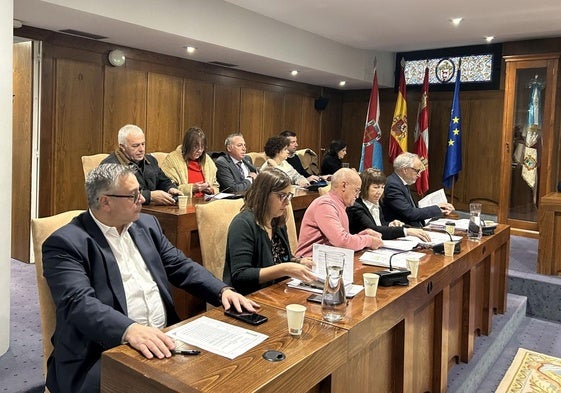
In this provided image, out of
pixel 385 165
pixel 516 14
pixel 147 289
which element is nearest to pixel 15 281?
pixel 147 289

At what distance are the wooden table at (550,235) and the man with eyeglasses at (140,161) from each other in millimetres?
2860

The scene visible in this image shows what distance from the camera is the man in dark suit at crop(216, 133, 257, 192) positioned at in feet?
14.7

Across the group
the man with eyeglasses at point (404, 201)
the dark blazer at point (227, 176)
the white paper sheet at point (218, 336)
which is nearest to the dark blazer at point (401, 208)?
the man with eyeglasses at point (404, 201)

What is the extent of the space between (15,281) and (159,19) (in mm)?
2319

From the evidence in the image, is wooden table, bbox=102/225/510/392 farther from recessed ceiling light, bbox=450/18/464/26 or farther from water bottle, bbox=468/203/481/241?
recessed ceiling light, bbox=450/18/464/26

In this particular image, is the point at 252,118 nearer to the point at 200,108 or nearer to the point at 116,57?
the point at 200,108

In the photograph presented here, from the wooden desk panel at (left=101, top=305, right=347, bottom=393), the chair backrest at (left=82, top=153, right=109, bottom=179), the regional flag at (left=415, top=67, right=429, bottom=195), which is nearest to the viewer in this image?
the wooden desk panel at (left=101, top=305, right=347, bottom=393)

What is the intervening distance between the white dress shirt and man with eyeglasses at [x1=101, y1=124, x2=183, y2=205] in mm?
1534

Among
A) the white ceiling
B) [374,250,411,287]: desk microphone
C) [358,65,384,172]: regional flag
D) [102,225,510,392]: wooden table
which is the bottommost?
[102,225,510,392]: wooden table

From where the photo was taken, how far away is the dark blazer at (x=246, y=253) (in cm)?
206

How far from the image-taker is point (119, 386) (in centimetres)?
127

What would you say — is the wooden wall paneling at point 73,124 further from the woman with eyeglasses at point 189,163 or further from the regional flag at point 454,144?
the regional flag at point 454,144

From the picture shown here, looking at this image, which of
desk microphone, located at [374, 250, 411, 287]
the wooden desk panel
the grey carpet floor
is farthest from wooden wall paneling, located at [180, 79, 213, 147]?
the wooden desk panel

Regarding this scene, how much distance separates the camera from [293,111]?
7.30 m
